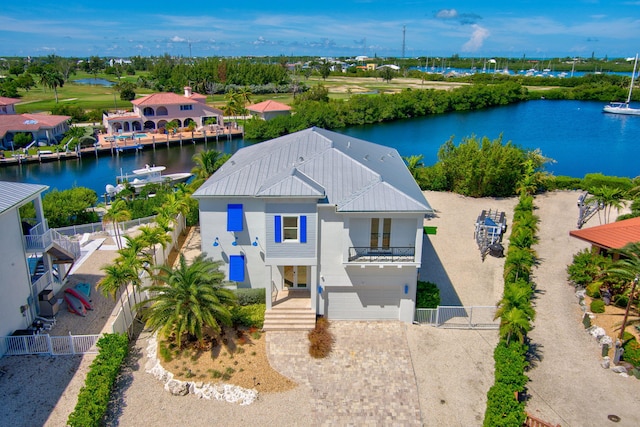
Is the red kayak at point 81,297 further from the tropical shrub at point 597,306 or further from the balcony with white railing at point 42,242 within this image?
the tropical shrub at point 597,306

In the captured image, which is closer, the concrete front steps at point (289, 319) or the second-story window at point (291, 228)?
the second-story window at point (291, 228)

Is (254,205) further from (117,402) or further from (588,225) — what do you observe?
(588,225)

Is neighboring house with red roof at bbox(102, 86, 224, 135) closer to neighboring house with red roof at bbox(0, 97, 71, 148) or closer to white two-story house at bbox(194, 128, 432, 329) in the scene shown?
neighboring house with red roof at bbox(0, 97, 71, 148)

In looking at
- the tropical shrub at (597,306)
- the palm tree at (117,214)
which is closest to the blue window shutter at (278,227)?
the palm tree at (117,214)

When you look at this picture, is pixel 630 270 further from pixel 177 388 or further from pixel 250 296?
pixel 177 388

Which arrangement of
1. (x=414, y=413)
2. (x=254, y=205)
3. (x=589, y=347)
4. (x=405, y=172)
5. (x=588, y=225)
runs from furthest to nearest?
(x=588, y=225)
(x=405, y=172)
(x=254, y=205)
(x=589, y=347)
(x=414, y=413)

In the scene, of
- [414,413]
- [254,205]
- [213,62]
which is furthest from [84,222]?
[213,62]

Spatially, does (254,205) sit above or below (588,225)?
above

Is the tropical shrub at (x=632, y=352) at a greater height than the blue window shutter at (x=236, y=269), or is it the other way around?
the blue window shutter at (x=236, y=269)
